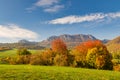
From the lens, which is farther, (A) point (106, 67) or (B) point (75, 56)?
(B) point (75, 56)

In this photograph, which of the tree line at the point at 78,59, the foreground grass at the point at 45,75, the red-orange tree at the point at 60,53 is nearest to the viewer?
the foreground grass at the point at 45,75

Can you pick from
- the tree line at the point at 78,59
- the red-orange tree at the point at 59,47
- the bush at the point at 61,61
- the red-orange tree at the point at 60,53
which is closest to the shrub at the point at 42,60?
the tree line at the point at 78,59

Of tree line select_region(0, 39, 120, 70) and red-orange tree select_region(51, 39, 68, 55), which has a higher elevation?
red-orange tree select_region(51, 39, 68, 55)

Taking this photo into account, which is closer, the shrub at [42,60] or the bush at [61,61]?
the bush at [61,61]

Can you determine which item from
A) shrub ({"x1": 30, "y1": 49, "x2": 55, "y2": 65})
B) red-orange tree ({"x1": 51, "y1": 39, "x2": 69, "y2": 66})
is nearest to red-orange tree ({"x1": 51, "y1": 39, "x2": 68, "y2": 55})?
red-orange tree ({"x1": 51, "y1": 39, "x2": 69, "y2": 66})

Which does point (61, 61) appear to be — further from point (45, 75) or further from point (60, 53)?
point (45, 75)

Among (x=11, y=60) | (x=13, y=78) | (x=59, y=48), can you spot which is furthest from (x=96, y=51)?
(x=13, y=78)

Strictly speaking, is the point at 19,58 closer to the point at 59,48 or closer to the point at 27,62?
the point at 27,62

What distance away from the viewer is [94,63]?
10031cm

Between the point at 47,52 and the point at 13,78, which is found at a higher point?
the point at 47,52

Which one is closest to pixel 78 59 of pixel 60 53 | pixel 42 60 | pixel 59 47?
pixel 42 60

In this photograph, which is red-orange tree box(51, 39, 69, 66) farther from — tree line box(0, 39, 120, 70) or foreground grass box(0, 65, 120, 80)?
foreground grass box(0, 65, 120, 80)

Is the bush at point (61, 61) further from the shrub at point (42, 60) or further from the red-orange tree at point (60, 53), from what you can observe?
the shrub at point (42, 60)

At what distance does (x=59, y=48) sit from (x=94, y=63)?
39200 millimetres
